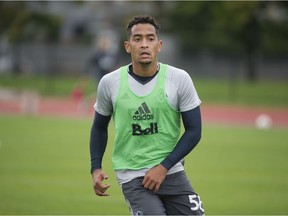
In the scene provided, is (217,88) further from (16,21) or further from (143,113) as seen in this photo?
(143,113)

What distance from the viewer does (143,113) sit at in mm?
6137

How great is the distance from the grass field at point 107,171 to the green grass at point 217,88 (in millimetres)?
13436

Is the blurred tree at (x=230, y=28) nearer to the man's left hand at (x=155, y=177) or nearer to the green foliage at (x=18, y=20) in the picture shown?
the green foliage at (x=18, y=20)

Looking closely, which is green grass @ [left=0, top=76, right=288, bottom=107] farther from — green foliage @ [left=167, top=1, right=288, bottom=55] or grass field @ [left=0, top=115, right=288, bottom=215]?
grass field @ [left=0, top=115, right=288, bottom=215]

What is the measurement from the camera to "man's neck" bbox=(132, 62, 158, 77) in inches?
246

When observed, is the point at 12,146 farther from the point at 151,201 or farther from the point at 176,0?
the point at 176,0

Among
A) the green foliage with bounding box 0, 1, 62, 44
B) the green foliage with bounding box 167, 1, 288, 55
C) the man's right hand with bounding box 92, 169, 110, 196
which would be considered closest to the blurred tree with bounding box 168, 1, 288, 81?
the green foliage with bounding box 167, 1, 288, 55

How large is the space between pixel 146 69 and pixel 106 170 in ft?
26.4

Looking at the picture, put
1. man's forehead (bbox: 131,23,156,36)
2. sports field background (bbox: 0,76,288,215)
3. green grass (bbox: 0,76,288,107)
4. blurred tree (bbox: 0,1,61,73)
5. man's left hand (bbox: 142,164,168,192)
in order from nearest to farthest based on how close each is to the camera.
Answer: man's left hand (bbox: 142,164,168,192), man's forehead (bbox: 131,23,156,36), sports field background (bbox: 0,76,288,215), green grass (bbox: 0,76,288,107), blurred tree (bbox: 0,1,61,73)

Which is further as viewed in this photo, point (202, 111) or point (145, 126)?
point (202, 111)

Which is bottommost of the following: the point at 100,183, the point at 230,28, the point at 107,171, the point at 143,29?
the point at 107,171

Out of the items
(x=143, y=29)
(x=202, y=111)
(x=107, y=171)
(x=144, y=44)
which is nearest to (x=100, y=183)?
(x=144, y=44)

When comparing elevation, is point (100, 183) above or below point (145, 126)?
below

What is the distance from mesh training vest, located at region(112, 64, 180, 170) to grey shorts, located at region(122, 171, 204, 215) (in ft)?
0.58
